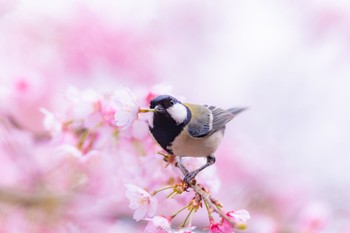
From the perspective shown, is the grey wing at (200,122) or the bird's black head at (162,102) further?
the grey wing at (200,122)

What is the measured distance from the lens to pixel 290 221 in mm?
3371

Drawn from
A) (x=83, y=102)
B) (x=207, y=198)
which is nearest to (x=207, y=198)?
(x=207, y=198)

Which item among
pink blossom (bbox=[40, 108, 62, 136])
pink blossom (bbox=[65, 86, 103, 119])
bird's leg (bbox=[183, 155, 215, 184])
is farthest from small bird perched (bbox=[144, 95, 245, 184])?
pink blossom (bbox=[40, 108, 62, 136])

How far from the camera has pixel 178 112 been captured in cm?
146

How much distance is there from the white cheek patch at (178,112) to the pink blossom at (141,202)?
0.81 feet

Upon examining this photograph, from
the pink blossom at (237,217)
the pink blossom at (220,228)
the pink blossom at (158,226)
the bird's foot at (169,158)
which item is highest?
the bird's foot at (169,158)

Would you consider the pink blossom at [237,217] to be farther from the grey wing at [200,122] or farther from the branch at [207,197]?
the grey wing at [200,122]

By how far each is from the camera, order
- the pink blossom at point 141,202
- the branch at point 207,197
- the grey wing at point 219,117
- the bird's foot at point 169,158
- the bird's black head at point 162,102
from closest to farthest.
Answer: the branch at point 207,197 < the pink blossom at point 141,202 < the bird's black head at point 162,102 < the bird's foot at point 169,158 < the grey wing at point 219,117

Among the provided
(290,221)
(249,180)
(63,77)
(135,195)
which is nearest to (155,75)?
(63,77)

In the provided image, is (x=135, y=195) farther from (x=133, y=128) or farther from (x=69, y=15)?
(x=69, y=15)

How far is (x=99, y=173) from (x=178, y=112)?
20.2 inches

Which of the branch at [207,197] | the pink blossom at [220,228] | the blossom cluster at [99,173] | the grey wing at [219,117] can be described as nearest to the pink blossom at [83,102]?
the blossom cluster at [99,173]

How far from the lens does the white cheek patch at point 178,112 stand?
1412 mm

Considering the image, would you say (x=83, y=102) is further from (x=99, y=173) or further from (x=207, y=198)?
(x=207, y=198)
